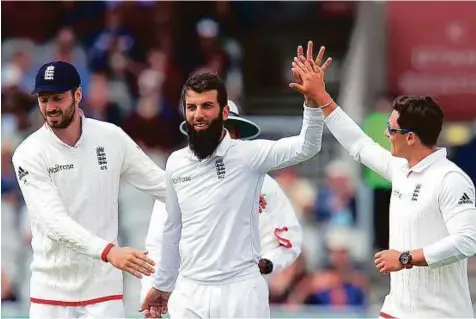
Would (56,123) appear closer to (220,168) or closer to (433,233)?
(220,168)

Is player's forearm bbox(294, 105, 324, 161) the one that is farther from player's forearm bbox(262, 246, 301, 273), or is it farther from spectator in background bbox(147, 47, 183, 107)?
spectator in background bbox(147, 47, 183, 107)

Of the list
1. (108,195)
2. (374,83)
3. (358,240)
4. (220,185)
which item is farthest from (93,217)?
(374,83)

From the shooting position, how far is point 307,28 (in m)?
15.0

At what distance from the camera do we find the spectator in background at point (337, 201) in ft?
40.3

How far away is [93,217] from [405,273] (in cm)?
179

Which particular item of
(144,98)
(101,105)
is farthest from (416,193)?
(144,98)

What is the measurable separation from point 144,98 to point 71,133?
679 cm

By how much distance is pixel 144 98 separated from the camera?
13.8m

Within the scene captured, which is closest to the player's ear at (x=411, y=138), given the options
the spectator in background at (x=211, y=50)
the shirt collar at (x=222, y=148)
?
the shirt collar at (x=222, y=148)

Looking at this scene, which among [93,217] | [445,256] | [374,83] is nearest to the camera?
[445,256]

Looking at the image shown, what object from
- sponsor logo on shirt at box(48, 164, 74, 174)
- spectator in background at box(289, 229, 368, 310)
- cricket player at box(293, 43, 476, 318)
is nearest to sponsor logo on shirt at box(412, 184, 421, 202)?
cricket player at box(293, 43, 476, 318)

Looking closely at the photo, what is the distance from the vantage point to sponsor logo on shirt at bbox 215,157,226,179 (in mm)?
6590

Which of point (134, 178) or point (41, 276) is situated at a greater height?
point (134, 178)

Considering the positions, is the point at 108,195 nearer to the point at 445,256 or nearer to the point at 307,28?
the point at 445,256
